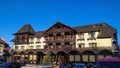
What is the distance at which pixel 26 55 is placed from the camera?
2344 inches

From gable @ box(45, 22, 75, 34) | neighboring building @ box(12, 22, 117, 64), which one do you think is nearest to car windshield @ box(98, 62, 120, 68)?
neighboring building @ box(12, 22, 117, 64)

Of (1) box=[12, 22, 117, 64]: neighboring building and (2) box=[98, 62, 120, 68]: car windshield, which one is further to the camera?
(1) box=[12, 22, 117, 64]: neighboring building

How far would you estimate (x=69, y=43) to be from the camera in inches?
2029

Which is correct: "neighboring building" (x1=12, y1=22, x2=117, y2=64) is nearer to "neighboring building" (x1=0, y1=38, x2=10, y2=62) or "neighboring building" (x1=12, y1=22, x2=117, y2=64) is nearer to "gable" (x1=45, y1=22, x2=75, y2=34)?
"gable" (x1=45, y1=22, x2=75, y2=34)

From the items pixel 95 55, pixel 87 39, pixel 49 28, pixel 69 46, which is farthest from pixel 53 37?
pixel 95 55

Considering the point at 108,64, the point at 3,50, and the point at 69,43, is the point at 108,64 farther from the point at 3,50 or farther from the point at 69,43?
the point at 3,50

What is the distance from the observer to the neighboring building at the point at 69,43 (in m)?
45.8

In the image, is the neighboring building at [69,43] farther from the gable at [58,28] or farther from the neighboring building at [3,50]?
the neighboring building at [3,50]

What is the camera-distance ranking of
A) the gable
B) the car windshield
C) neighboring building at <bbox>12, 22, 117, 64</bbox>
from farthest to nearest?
the gable, neighboring building at <bbox>12, 22, 117, 64</bbox>, the car windshield

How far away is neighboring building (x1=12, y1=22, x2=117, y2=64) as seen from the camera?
45844 millimetres

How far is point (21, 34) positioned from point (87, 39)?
82.8 ft

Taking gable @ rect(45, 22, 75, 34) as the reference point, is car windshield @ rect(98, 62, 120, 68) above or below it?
below

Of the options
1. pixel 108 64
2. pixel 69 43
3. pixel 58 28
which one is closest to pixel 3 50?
pixel 58 28

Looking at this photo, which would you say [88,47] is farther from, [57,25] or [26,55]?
[26,55]
